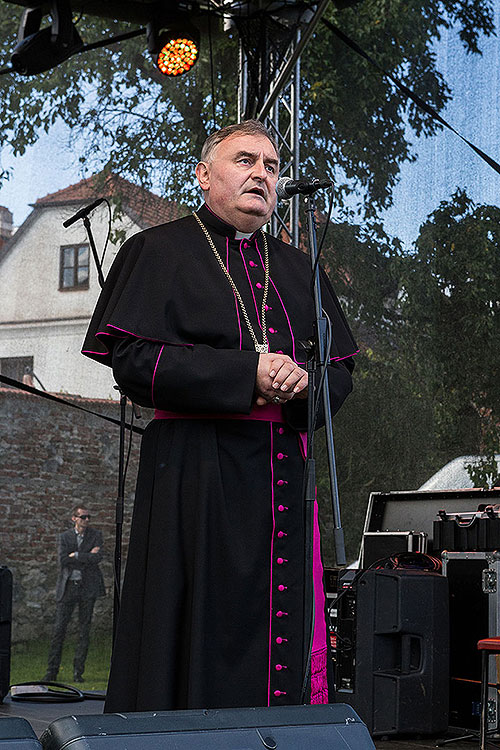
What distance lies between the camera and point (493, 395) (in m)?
5.94

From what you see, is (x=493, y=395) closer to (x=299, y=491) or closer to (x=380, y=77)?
(x=380, y=77)

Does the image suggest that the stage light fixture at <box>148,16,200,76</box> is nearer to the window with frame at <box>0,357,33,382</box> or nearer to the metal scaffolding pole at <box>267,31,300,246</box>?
the metal scaffolding pole at <box>267,31,300,246</box>

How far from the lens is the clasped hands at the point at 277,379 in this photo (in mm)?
2143

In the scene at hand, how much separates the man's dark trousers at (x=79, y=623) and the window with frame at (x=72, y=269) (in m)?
1.90

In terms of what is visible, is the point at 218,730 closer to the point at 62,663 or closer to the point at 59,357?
the point at 62,663

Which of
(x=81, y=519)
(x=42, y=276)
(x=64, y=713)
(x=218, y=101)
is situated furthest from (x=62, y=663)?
(x=218, y=101)

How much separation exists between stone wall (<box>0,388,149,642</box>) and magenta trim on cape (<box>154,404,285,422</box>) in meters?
4.00

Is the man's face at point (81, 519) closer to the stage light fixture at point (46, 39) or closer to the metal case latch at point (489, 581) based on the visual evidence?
the stage light fixture at point (46, 39)

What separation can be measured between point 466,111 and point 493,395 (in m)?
1.77

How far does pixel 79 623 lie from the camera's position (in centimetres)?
606

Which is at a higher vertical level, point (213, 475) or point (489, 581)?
point (213, 475)

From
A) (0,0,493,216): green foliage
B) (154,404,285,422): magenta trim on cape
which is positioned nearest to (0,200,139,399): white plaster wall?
(0,0,493,216): green foliage

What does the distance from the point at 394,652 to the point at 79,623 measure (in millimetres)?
2488

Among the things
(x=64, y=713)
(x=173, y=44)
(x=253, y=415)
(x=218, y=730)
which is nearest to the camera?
(x=218, y=730)
